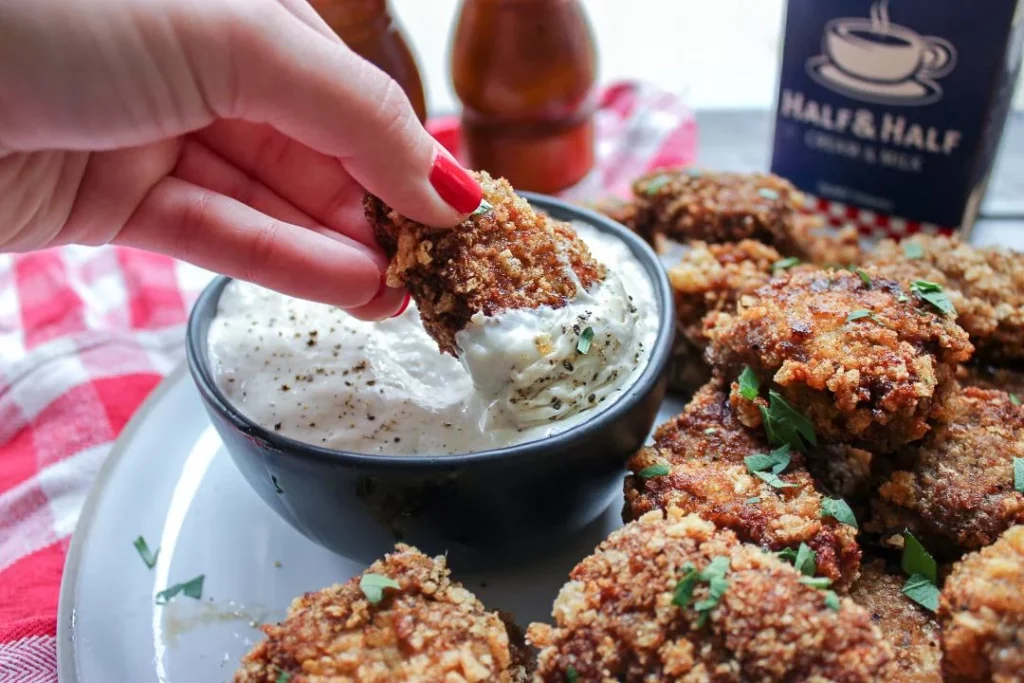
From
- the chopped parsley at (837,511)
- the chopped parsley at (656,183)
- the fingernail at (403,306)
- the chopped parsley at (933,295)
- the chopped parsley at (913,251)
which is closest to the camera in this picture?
the chopped parsley at (837,511)

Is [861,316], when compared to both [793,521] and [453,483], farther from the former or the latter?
[453,483]

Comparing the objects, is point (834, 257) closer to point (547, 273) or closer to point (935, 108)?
point (935, 108)

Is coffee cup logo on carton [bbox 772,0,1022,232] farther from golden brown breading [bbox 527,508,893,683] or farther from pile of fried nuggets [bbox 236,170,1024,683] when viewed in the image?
golden brown breading [bbox 527,508,893,683]

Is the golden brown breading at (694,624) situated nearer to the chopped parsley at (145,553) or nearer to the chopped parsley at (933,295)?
the chopped parsley at (933,295)

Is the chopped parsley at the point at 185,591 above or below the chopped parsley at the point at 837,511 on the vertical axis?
below

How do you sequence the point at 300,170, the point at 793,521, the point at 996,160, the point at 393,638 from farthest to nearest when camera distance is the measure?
the point at 996,160 → the point at 300,170 → the point at 793,521 → the point at 393,638

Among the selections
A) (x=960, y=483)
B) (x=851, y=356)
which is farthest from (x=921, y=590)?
(x=851, y=356)

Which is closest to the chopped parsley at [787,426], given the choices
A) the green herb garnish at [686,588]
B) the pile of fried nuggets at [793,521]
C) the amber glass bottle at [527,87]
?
the pile of fried nuggets at [793,521]
